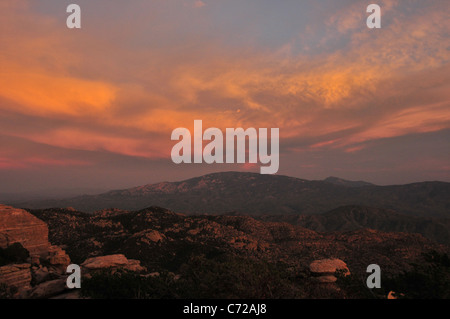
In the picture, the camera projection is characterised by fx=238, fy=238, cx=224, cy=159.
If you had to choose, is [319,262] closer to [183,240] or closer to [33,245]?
[33,245]

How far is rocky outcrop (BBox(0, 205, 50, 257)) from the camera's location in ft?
123

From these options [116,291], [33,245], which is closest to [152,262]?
[33,245]

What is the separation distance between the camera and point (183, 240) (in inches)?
2670

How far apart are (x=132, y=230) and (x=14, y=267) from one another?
48.0 m

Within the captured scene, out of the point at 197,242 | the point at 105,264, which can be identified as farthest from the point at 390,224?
the point at 105,264

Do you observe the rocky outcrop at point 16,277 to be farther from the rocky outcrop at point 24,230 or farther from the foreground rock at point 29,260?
the rocky outcrop at point 24,230

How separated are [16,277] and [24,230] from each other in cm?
2066

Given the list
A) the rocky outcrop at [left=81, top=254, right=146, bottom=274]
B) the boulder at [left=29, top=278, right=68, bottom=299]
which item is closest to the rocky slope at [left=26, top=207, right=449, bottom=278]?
the rocky outcrop at [left=81, top=254, right=146, bottom=274]

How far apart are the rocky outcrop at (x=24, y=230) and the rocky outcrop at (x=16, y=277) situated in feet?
50.8

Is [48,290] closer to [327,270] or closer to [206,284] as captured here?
[206,284]

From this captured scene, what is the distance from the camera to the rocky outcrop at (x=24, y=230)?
37625mm

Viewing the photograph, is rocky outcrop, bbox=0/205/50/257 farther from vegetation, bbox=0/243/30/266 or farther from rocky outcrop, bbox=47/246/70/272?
rocky outcrop, bbox=47/246/70/272

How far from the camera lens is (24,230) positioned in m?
39.3
